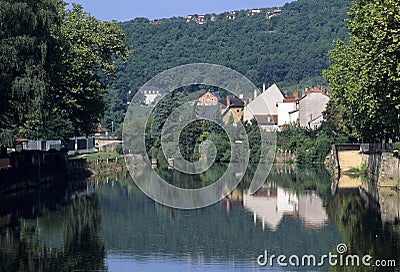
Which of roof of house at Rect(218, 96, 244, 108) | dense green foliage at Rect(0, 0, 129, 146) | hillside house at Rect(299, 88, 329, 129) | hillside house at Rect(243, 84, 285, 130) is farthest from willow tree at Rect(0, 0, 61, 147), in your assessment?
hillside house at Rect(299, 88, 329, 129)

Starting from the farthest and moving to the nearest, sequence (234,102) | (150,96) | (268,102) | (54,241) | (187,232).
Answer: (268,102), (234,102), (150,96), (187,232), (54,241)

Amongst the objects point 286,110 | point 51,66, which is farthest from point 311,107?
point 51,66

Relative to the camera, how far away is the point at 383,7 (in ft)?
114

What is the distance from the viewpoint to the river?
26312 mm

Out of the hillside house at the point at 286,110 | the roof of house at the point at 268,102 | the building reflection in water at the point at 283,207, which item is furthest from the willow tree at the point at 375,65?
the roof of house at the point at 268,102

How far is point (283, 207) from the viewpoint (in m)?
42.1

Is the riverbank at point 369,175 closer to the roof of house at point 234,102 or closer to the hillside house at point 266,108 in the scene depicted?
the roof of house at point 234,102

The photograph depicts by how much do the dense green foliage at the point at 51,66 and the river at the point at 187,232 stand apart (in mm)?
4618

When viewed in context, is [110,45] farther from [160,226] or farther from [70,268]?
[70,268]

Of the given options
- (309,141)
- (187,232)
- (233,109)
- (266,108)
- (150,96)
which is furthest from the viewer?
(266,108)

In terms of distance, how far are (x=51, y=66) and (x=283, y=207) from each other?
14.4 m

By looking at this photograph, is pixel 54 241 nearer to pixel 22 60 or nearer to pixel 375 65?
pixel 375 65

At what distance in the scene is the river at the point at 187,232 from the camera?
2631 cm

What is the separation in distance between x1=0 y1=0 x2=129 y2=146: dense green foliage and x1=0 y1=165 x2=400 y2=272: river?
4.62 metres
